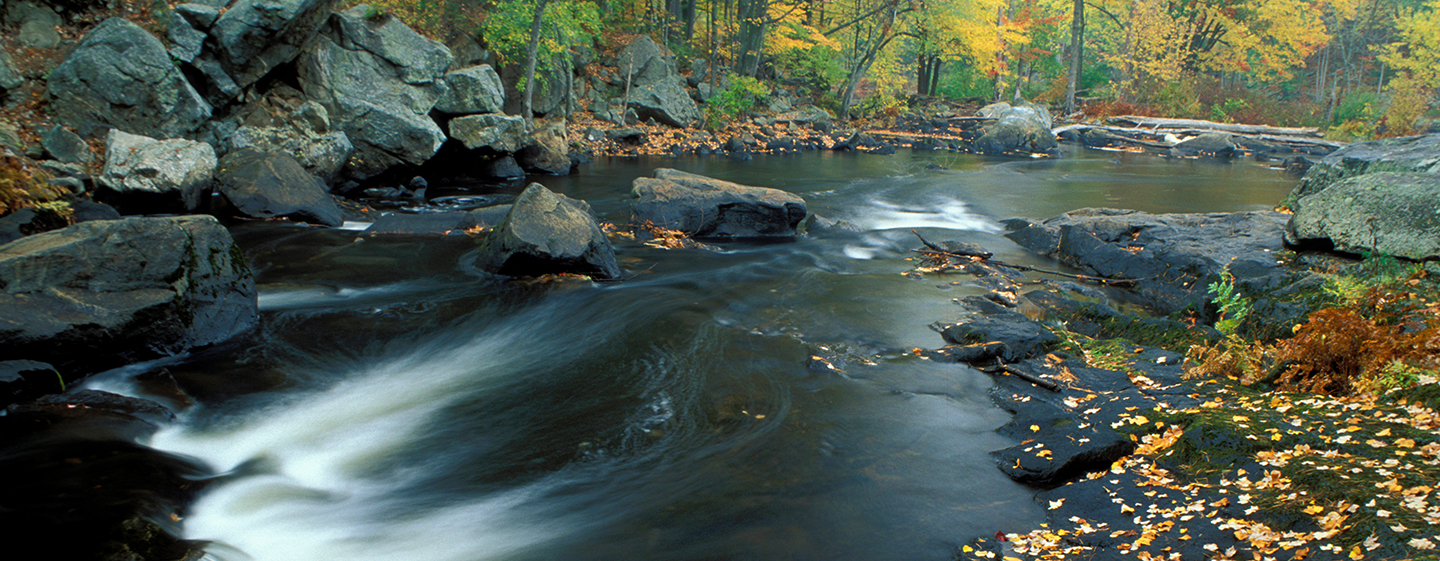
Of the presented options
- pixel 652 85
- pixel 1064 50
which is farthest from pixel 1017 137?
pixel 1064 50

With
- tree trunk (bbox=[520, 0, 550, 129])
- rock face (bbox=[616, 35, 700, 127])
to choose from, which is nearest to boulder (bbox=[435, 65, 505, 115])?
tree trunk (bbox=[520, 0, 550, 129])

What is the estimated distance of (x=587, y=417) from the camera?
19.5ft

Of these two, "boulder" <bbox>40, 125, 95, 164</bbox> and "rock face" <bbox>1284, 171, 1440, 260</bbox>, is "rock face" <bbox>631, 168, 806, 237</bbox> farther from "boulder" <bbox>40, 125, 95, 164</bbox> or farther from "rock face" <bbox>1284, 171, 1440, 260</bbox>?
"boulder" <bbox>40, 125, 95, 164</bbox>

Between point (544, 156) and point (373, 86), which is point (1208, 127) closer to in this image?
point (544, 156)

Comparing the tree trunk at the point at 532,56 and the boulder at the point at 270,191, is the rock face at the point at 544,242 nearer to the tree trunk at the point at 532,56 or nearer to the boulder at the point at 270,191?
the boulder at the point at 270,191

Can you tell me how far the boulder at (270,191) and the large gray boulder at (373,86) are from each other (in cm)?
306

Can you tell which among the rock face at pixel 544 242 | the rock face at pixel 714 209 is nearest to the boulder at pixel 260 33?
the rock face at pixel 714 209

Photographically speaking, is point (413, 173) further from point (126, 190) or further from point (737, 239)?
point (737, 239)

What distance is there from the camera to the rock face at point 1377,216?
6.73 meters

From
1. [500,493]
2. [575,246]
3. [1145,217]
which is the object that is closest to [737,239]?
[575,246]

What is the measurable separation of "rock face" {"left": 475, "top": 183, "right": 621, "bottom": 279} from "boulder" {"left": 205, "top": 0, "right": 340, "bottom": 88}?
327 inches

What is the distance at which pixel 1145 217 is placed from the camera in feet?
38.5

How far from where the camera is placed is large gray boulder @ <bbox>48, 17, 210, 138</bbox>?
12039 millimetres

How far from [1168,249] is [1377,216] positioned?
283 cm
